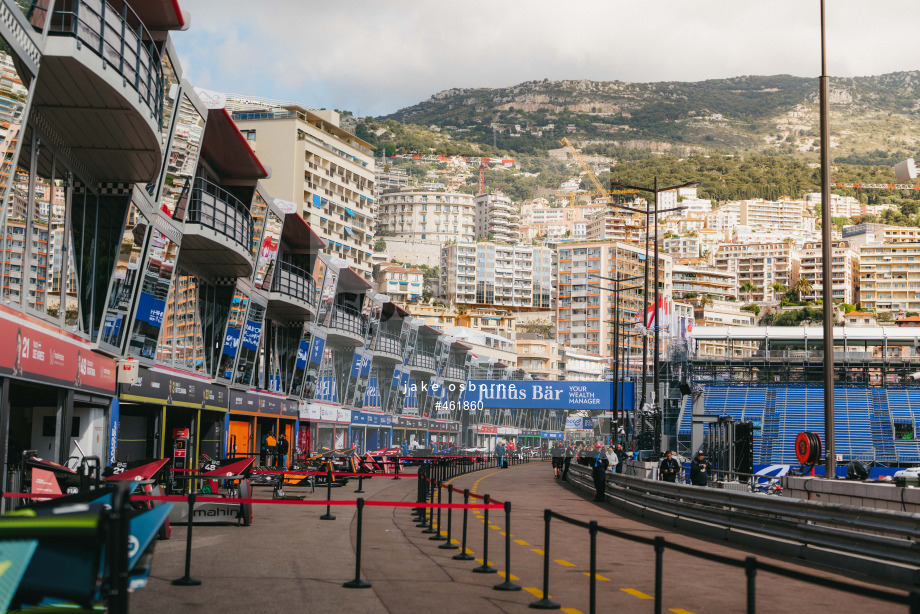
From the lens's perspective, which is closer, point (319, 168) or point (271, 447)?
point (271, 447)

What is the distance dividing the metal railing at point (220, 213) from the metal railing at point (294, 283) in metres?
6.85

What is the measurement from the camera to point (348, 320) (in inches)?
2299

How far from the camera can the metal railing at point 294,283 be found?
137 feet

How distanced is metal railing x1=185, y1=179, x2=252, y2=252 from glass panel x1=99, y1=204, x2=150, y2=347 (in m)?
3.66

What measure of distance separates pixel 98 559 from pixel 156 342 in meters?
22.4

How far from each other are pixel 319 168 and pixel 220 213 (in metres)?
86.9

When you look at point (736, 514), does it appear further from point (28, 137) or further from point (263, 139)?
point (263, 139)

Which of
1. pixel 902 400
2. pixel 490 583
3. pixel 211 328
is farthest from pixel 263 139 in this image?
pixel 490 583

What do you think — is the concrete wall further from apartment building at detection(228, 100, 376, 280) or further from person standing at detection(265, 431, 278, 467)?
apartment building at detection(228, 100, 376, 280)

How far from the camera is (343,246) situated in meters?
124

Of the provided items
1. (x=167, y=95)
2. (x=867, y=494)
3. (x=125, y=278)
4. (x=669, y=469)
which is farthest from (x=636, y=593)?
(x=669, y=469)

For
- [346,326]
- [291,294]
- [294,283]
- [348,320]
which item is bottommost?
[346,326]

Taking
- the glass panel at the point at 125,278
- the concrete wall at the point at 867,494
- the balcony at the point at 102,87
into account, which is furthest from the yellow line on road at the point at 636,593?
the glass panel at the point at 125,278

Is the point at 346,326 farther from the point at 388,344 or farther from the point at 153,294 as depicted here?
the point at 153,294
